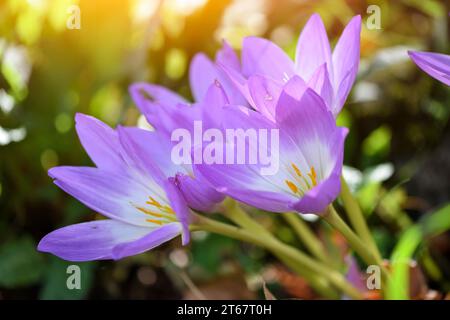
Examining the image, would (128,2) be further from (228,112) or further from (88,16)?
(228,112)

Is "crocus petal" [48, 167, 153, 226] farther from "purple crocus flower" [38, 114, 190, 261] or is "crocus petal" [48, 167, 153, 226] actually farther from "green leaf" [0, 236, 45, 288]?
"green leaf" [0, 236, 45, 288]

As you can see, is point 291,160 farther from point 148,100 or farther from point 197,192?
point 148,100

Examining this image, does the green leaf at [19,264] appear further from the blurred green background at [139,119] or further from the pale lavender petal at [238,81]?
A: the pale lavender petal at [238,81]

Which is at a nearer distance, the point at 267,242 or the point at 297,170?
the point at 297,170

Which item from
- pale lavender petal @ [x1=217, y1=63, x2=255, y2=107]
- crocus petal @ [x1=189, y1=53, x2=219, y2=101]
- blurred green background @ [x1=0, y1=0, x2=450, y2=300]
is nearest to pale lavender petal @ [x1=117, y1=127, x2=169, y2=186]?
pale lavender petal @ [x1=217, y1=63, x2=255, y2=107]

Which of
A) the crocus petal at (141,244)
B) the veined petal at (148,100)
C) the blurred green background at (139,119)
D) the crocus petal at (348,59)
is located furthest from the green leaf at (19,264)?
the crocus petal at (348,59)

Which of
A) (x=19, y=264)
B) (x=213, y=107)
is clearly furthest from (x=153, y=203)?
(x=19, y=264)

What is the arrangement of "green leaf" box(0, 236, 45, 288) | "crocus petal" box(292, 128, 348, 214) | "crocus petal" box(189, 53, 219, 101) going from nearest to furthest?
"crocus petal" box(292, 128, 348, 214), "crocus petal" box(189, 53, 219, 101), "green leaf" box(0, 236, 45, 288)
